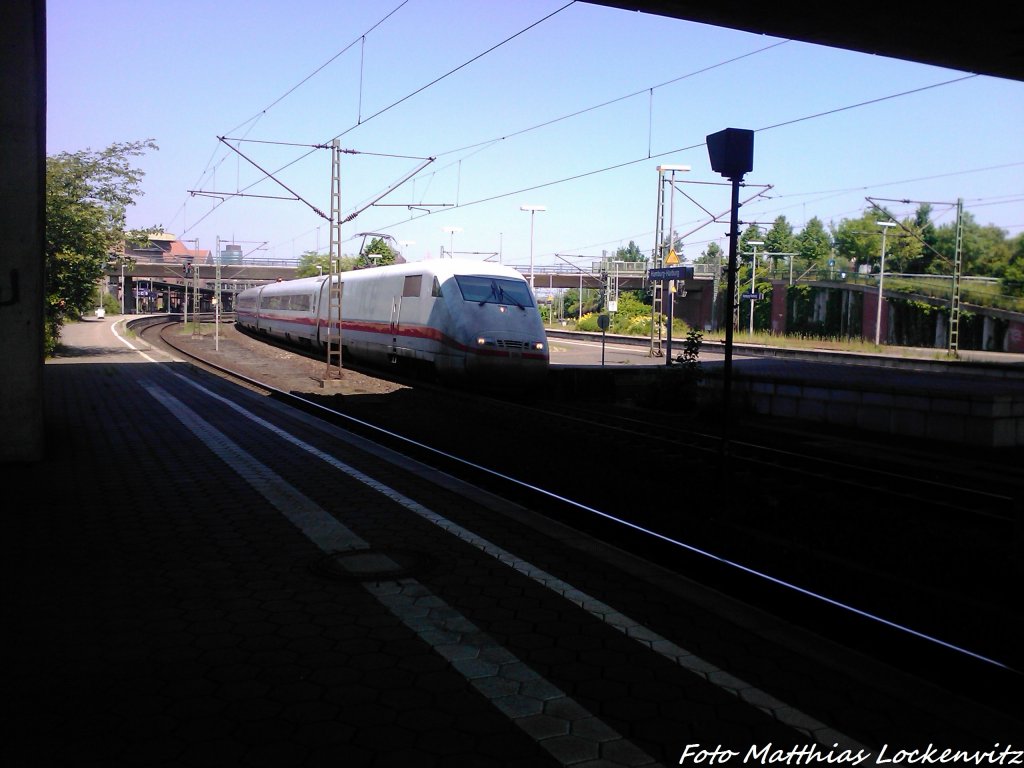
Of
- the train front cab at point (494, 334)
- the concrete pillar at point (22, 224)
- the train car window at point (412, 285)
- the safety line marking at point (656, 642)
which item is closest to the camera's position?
the safety line marking at point (656, 642)

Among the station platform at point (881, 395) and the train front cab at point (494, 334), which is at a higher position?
the train front cab at point (494, 334)

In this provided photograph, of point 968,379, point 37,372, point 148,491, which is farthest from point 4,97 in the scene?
point 968,379

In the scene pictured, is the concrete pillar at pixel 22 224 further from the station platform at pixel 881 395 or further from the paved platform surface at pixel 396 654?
the station platform at pixel 881 395

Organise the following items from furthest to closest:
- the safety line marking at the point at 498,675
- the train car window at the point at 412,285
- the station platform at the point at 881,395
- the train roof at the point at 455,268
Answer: the train car window at the point at 412,285 < the train roof at the point at 455,268 < the station platform at the point at 881,395 < the safety line marking at the point at 498,675

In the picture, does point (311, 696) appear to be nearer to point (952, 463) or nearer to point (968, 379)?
point (952, 463)

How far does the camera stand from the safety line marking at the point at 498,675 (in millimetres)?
3248

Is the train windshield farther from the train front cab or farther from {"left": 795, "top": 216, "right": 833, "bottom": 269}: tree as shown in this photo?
{"left": 795, "top": 216, "right": 833, "bottom": 269}: tree

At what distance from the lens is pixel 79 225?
25922mm

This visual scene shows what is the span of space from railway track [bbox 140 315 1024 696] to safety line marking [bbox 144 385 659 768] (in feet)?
5.69

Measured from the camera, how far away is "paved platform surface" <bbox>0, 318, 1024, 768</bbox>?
3.27 meters

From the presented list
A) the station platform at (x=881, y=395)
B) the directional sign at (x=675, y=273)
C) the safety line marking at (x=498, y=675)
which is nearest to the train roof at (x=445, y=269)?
the station platform at (x=881, y=395)

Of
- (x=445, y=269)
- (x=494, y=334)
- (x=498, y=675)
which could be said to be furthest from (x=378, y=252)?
(x=498, y=675)

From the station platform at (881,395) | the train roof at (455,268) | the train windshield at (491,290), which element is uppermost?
the train roof at (455,268)

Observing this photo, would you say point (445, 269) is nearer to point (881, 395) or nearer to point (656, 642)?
point (881, 395)
